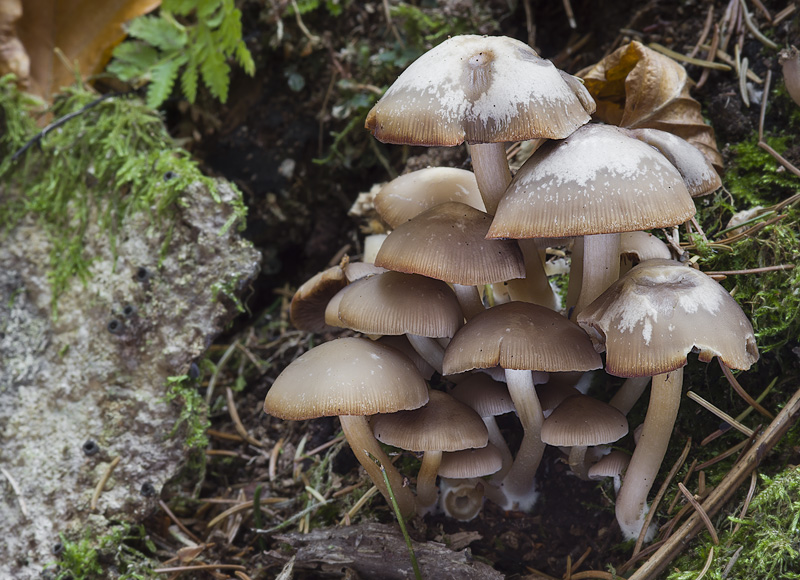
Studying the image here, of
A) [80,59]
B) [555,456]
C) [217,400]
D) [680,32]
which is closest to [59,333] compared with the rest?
[217,400]

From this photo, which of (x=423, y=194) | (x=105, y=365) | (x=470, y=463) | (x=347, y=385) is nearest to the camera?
(x=347, y=385)

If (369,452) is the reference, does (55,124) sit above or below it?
above

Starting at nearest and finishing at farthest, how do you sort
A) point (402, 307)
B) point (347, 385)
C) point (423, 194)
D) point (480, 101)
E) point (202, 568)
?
1. point (480, 101)
2. point (347, 385)
3. point (402, 307)
4. point (423, 194)
5. point (202, 568)

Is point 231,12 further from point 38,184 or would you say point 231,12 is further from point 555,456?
point 555,456

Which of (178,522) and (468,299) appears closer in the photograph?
(468,299)

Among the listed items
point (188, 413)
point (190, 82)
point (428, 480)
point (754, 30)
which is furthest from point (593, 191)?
point (190, 82)

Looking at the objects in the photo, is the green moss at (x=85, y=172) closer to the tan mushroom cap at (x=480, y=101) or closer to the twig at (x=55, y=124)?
the twig at (x=55, y=124)

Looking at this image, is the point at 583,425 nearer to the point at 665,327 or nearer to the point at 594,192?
the point at 665,327
